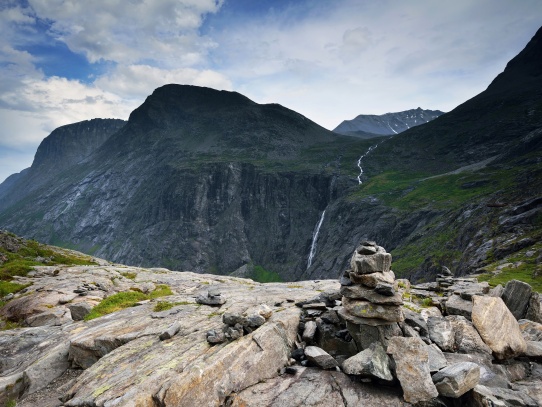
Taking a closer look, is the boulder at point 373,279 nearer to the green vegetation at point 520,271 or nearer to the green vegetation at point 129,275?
the green vegetation at point 520,271

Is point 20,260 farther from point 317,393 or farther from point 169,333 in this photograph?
point 317,393

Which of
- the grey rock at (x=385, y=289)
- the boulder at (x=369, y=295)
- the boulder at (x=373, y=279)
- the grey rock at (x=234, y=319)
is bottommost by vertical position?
the grey rock at (x=234, y=319)

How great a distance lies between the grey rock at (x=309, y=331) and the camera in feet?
53.0

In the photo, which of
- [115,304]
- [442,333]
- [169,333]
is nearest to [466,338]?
[442,333]

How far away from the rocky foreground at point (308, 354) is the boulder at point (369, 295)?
0.06 metres

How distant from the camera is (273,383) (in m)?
13.6

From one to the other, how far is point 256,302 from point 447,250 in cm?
10074

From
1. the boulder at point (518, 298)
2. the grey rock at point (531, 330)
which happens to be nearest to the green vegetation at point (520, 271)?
the boulder at point (518, 298)

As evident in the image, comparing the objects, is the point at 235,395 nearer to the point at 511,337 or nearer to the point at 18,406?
the point at 18,406

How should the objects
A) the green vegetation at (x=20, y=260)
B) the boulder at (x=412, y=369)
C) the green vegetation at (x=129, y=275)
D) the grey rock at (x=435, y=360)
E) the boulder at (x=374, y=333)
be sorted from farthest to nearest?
the green vegetation at (x=129, y=275)
the green vegetation at (x=20, y=260)
the boulder at (x=374, y=333)
the grey rock at (x=435, y=360)
the boulder at (x=412, y=369)

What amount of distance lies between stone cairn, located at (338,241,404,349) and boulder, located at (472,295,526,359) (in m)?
6.02

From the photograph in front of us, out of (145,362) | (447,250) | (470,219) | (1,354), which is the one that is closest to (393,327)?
(145,362)

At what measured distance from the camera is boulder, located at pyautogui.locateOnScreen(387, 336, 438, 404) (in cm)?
1167

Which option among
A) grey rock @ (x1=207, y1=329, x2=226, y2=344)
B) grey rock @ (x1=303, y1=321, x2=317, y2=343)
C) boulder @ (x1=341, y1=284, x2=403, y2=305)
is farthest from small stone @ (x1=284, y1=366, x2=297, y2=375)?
boulder @ (x1=341, y1=284, x2=403, y2=305)
